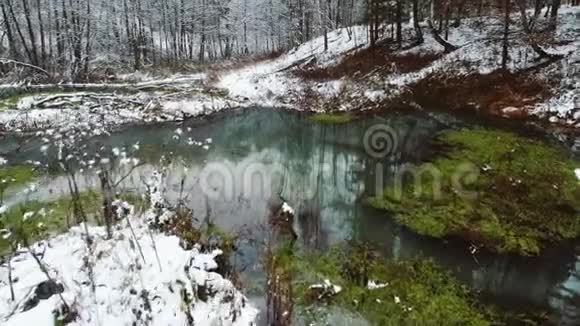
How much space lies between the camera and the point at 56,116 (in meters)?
19.0

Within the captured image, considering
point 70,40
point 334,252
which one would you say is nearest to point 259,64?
point 70,40

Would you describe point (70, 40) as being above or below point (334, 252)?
above

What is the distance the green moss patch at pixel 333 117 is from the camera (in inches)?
786

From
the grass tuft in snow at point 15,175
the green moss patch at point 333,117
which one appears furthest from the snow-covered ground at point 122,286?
the green moss patch at point 333,117

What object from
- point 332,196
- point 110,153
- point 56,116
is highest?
point 56,116

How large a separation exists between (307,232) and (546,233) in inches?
191

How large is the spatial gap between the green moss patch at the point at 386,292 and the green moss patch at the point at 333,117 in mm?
11899

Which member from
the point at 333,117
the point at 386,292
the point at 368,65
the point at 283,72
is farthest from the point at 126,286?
the point at 283,72

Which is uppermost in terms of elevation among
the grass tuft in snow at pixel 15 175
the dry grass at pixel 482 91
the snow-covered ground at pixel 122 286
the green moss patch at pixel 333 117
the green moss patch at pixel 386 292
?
the dry grass at pixel 482 91

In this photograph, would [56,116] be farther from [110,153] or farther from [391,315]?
[391,315]

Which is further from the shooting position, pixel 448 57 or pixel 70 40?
pixel 70 40

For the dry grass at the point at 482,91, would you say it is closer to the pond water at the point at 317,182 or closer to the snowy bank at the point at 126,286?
the pond water at the point at 317,182

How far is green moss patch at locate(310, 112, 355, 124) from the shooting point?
65.5 ft

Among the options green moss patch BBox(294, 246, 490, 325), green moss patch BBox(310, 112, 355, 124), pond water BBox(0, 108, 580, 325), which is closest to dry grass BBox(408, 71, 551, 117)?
pond water BBox(0, 108, 580, 325)
